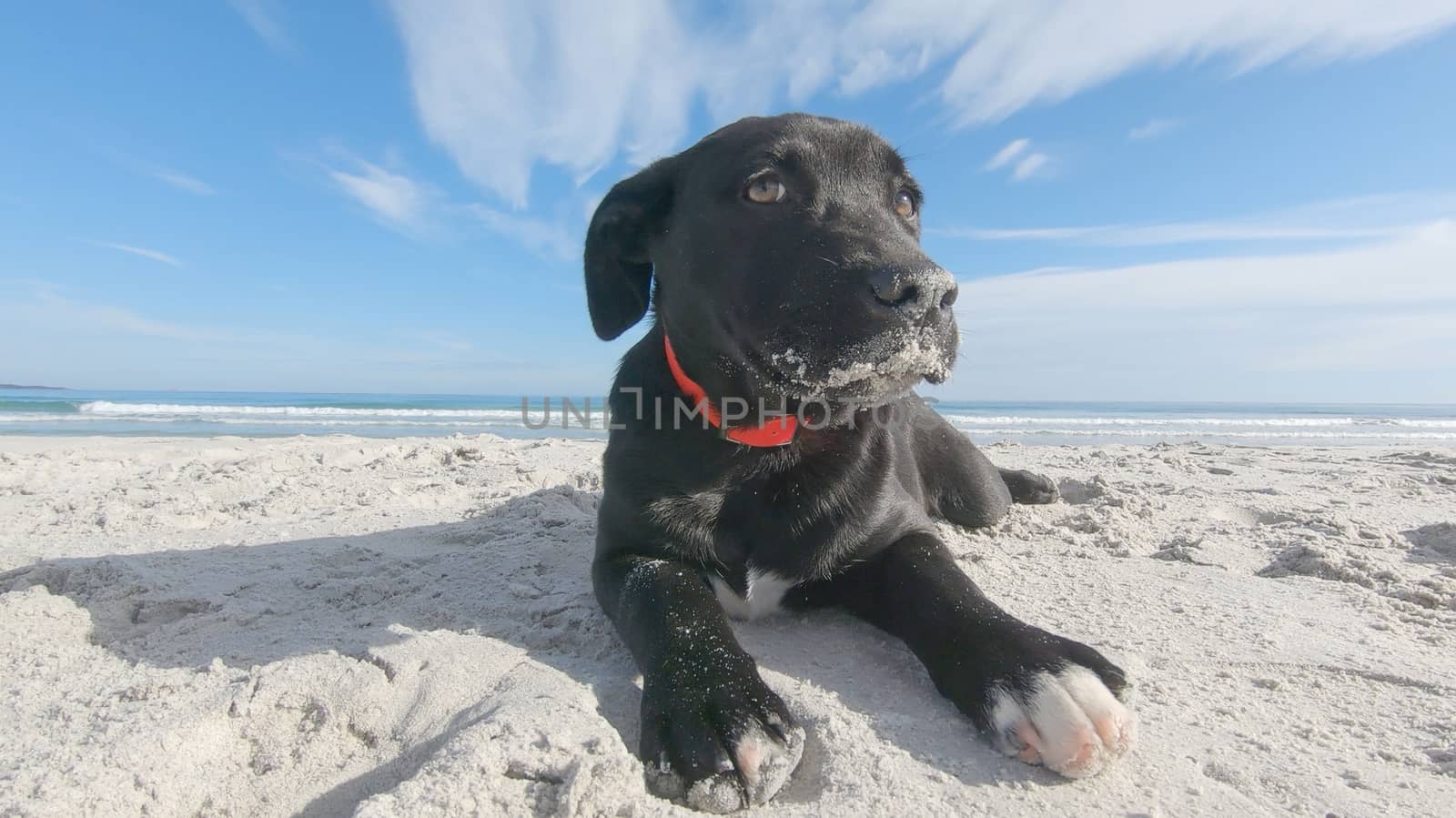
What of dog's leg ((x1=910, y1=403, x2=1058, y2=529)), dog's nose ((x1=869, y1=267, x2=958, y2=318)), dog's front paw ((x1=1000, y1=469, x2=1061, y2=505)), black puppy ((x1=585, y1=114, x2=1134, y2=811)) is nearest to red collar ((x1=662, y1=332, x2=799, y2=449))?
→ black puppy ((x1=585, y1=114, x2=1134, y2=811))

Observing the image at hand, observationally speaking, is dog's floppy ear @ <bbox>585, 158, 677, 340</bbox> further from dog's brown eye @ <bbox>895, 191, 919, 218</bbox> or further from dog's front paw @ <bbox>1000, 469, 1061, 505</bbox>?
dog's front paw @ <bbox>1000, 469, 1061, 505</bbox>

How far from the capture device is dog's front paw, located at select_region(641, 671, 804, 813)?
1336 mm

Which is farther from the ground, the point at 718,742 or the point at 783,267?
the point at 783,267

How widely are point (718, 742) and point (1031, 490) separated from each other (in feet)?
12.0

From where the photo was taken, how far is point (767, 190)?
226 cm

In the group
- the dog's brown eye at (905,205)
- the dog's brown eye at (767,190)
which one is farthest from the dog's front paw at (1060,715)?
the dog's brown eye at (905,205)

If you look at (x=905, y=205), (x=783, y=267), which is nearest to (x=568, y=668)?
(x=783, y=267)

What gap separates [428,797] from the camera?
3.89ft

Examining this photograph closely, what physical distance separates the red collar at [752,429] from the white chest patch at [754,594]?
0.41m

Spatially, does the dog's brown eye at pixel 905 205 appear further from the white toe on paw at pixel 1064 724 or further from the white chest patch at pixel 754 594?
the white toe on paw at pixel 1064 724

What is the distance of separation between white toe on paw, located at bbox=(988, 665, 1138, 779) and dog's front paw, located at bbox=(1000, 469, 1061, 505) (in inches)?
123

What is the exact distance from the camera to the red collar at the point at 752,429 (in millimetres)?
2299

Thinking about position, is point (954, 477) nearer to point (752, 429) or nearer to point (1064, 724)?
point (752, 429)

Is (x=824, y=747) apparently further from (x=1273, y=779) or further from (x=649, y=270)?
(x=649, y=270)
